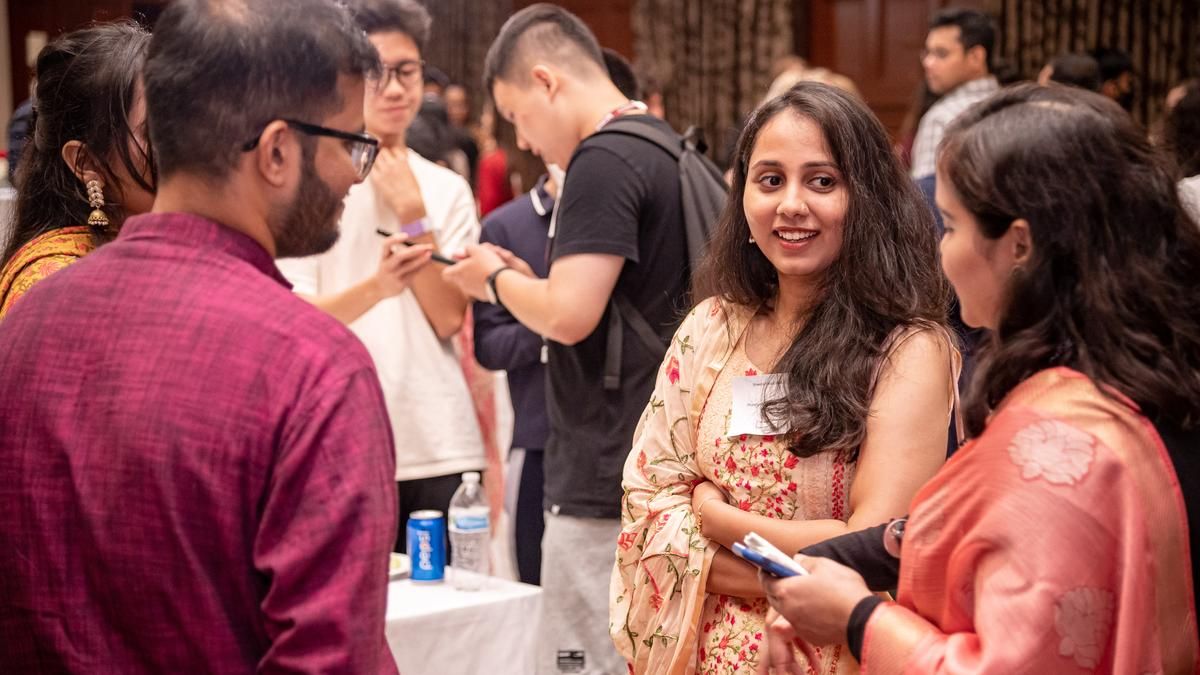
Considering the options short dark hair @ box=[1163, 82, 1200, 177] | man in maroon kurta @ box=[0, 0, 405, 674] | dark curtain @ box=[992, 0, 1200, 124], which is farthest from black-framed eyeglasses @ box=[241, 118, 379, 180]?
dark curtain @ box=[992, 0, 1200, 124]

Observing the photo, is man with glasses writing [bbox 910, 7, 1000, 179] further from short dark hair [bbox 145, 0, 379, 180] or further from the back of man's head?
short dark hair [bbox 145, 0, 379, 180]

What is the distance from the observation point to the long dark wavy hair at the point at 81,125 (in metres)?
1.88

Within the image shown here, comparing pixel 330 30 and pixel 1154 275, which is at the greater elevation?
pixel 330 30

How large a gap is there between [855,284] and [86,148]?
46.0 inches

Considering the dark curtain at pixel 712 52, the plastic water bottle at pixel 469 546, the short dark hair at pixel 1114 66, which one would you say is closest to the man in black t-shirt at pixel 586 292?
the plastic water bottle at pixel 469 546

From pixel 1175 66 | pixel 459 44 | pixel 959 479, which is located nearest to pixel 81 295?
pixel 959 479

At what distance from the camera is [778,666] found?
1667 mm

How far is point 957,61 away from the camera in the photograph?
18.9ft

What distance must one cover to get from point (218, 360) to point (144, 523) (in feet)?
0.56

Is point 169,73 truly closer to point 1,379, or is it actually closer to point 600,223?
point 1,379

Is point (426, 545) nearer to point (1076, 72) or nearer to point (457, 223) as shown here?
point (457, 223)

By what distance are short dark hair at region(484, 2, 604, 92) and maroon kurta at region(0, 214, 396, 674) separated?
1.83 meters

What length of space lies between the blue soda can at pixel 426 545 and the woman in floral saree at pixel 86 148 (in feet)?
3.56

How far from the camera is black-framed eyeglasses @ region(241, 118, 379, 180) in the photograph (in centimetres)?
131
